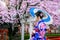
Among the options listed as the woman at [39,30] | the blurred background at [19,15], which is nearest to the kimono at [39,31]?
the woman at [39,30]

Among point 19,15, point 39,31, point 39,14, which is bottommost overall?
point 39,31

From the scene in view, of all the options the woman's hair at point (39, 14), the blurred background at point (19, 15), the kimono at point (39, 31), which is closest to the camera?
the kimono at point (39, 31)

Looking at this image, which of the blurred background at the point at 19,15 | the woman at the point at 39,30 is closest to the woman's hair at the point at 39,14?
the woman at the point at 39,30

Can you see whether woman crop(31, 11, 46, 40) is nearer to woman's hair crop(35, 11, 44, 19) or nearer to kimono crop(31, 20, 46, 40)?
kimono crop(31, 20, 46, 40)

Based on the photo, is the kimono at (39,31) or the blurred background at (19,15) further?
the blurred background at (19,15)

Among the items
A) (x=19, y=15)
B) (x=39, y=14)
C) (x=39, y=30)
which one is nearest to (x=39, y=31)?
(x=39, y=30)

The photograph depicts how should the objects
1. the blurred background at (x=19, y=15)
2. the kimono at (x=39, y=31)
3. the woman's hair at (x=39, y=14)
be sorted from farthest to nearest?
1. the blurred background at (x=19, y=15)
2. the woman's hair at (x=39, y=14)
3. the kimono at (x=39, y=31)

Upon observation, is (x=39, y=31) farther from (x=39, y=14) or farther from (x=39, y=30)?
(x=39, y=14)

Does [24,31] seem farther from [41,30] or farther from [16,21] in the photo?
[41,30]

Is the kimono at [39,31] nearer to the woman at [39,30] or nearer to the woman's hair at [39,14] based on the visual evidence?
the woman at [39,30]

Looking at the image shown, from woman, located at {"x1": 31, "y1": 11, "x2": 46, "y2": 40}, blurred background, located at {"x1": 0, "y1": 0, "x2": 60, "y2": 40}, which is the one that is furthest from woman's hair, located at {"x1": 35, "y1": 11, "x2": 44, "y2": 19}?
blurred background, located at {"x1": 0, "y1": 0, "x2": 60, "y2": 40}

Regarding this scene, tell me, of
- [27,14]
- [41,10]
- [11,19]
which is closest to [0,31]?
[11,19]

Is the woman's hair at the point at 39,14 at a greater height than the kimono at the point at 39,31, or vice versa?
the woman's hair at the point at 39,14

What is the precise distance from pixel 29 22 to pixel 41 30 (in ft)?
2.43
